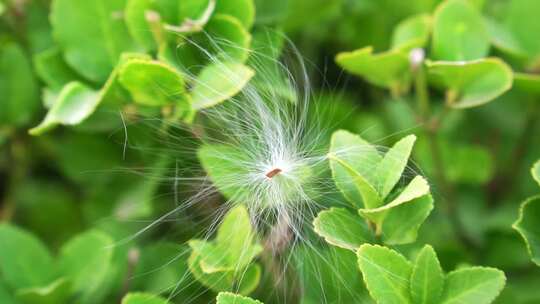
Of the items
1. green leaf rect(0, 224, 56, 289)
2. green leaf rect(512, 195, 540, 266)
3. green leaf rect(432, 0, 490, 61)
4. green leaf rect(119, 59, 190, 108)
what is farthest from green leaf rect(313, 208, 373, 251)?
green leaf rect(0, 224, 56, 289)

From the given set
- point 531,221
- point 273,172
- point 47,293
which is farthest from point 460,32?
point 47,293

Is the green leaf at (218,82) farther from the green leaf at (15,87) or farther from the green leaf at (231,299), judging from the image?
the green leaf at (15,87)

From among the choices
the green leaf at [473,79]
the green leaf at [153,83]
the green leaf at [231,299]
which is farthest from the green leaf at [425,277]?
the green leaf at [153,83]

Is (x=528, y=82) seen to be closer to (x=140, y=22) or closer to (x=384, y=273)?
(x=384, y=273)

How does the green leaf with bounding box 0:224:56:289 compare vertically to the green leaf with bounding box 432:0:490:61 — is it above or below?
below

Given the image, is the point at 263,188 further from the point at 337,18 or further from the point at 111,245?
the point at 337,18

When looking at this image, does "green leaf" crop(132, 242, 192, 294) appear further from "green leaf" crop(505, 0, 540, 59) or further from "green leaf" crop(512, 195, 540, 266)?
"green leaf" crop(505, 0, 540, 59)

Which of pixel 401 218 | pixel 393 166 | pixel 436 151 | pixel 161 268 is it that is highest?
pixel 393 166
